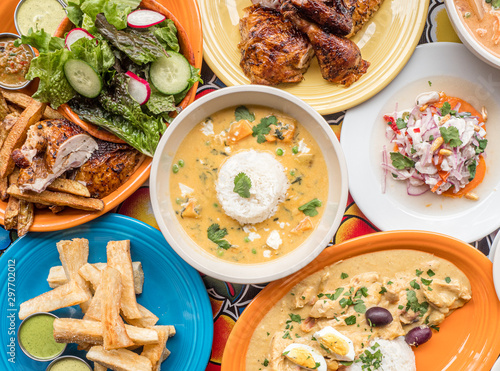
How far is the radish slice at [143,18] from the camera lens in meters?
2.57

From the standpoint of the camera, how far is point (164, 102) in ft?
8.83

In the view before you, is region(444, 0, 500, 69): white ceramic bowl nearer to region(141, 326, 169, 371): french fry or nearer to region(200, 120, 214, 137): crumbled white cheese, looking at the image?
region(200, 120, 214, 137): crumbled white cheese

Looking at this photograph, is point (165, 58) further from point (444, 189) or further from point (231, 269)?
point (444, 189)

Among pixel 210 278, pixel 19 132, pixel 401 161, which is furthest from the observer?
pixel 210 278

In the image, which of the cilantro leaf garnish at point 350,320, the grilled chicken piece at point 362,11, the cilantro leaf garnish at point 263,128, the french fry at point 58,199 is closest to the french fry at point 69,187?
the french fry at point 58,199

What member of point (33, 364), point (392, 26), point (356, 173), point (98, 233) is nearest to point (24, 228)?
point (98, 233)

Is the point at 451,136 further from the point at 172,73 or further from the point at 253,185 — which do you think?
the point at 172,73

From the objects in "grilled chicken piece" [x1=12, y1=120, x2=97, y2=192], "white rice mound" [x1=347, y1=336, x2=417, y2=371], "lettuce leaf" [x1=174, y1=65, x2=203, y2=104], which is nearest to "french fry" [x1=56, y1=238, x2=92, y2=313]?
"grilled chicken piece" [x1=12, y1=120, x2=97, y2=192]

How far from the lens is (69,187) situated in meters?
2.68

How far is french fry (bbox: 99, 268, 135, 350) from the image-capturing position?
102 inches

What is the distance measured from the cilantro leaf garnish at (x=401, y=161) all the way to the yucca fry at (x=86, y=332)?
7.01 ft

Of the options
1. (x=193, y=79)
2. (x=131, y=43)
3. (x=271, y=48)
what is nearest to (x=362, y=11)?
(x=271, y=48)

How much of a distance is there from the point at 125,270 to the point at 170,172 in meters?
0.79

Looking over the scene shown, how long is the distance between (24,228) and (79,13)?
151 cm
